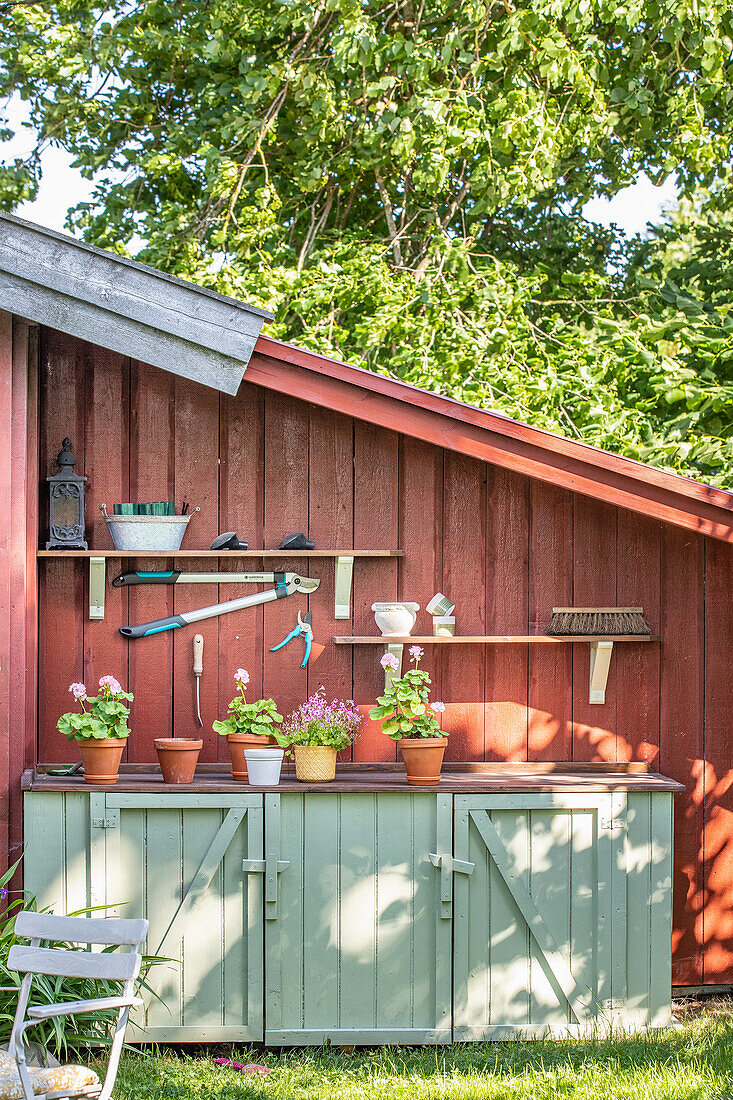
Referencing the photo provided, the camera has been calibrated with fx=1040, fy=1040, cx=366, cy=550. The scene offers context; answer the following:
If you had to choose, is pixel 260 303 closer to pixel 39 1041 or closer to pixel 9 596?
pixel 9 596

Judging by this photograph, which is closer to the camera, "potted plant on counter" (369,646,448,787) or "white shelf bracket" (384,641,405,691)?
"potted plant on counter" (369,646,448,787)

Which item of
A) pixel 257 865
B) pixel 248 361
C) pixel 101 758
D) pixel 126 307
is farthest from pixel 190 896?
pixel 126 307

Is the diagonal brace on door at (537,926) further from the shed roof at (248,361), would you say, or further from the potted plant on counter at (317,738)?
the shed roof at (248,361)

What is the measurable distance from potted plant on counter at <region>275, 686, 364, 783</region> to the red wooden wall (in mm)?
306

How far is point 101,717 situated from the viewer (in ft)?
13.5

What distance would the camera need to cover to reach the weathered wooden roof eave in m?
3.93

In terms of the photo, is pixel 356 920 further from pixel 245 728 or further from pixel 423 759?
pixel 245 728

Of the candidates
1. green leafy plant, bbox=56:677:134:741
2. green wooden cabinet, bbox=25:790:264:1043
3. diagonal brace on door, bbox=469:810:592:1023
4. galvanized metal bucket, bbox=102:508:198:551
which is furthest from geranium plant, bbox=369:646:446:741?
galvanized metal bucket, bbox=102:508:198:551

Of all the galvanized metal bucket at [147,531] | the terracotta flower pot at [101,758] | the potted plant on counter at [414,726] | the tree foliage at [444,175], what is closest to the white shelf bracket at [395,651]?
the potted plant on counter at [414,726]

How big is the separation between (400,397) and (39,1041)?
8.88 ft

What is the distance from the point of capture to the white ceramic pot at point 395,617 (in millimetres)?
4426

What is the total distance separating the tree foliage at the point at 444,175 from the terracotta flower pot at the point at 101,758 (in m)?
3.77

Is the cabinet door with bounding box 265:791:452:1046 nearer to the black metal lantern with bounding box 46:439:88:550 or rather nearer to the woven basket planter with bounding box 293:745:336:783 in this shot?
the woven basket planter with bounding box 293:745:336:783

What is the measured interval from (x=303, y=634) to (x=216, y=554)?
52 cm
